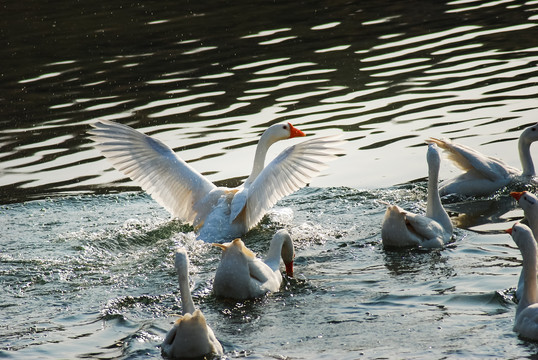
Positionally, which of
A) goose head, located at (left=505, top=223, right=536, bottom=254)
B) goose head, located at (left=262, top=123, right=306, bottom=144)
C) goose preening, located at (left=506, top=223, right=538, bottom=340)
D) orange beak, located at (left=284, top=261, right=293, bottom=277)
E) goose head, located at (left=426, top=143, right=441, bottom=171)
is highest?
goose head, located at (left=262, top=123, right=306, bottom=144)

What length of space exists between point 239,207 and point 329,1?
13623 millimetres

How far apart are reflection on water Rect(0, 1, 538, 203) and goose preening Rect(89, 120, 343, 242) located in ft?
4.64

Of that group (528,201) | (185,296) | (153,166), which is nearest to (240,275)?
(185,296)

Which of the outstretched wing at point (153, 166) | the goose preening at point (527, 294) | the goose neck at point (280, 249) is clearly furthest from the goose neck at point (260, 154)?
the goose preening at point (527, 294)

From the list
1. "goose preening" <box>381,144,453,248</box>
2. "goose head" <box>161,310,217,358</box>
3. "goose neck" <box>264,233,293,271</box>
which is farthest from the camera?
"goose preening" <box>381,144,453,248</box>

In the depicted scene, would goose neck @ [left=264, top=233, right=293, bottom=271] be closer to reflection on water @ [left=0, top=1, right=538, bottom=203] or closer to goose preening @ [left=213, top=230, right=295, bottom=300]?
goose preening @ [left=213, top=230, right=295, bottom=300]

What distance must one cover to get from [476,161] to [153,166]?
4.05 meters

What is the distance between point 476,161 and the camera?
36.1 ft

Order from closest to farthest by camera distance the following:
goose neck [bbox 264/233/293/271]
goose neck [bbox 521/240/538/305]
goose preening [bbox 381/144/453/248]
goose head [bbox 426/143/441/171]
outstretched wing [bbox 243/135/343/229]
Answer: goose neck [bbox 521/240/538/305] → goose neck [bbox 264/233/293/271] → goose preening [bbox 381/144/453/248] → goose head [bbox 426/143/441/171] → outstretched wing [bbox 243/135/343/229]

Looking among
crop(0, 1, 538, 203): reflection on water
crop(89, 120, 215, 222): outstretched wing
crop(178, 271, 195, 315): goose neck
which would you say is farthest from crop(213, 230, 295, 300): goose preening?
crop(0, 1, 538, 203): reflection on water

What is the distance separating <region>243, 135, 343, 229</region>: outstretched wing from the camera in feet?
33.9

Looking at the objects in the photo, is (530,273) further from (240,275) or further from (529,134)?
(529,134)

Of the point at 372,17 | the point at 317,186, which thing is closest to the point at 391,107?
the point at 317,186

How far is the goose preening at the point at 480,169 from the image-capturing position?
11.0 meters
